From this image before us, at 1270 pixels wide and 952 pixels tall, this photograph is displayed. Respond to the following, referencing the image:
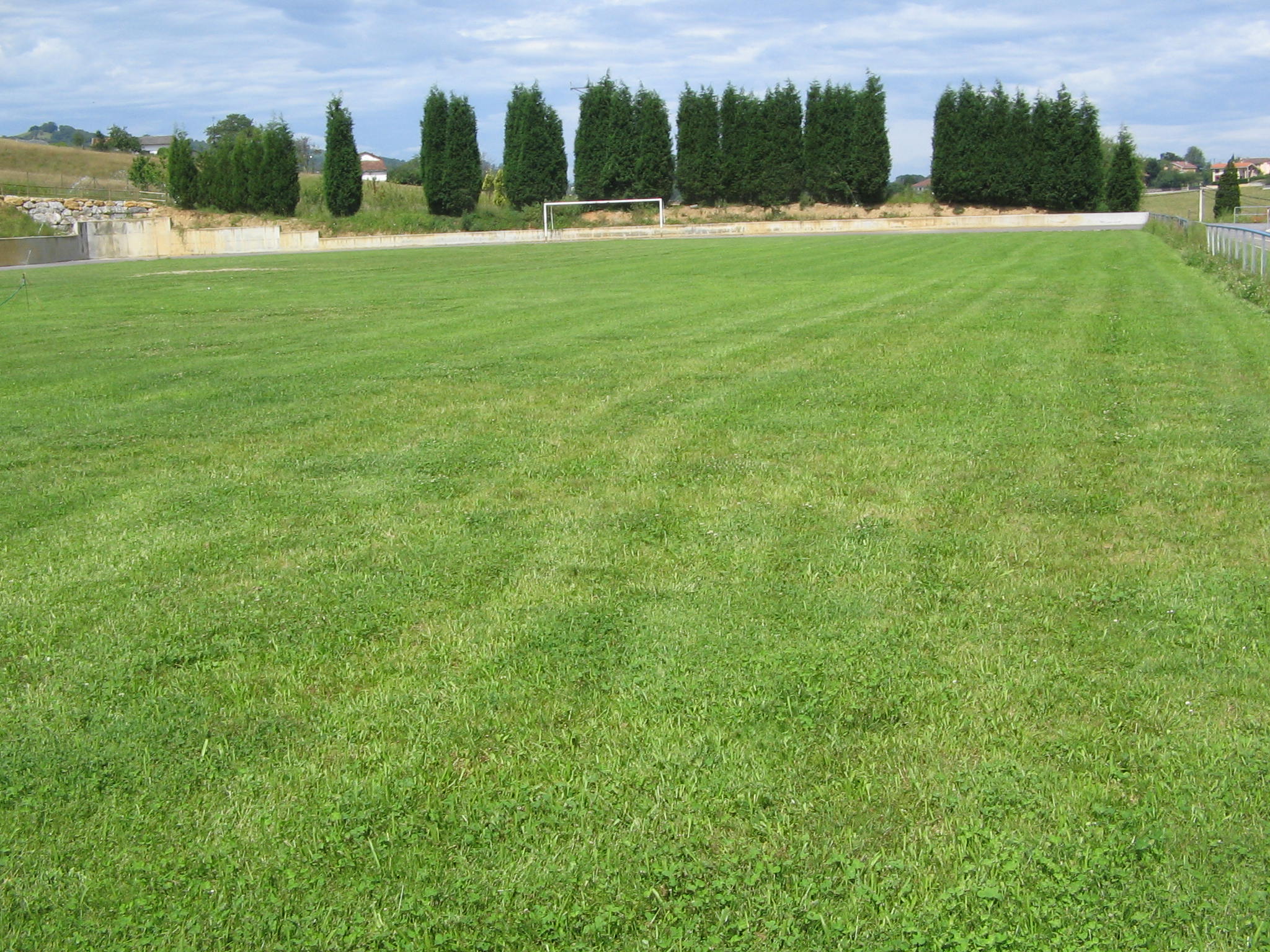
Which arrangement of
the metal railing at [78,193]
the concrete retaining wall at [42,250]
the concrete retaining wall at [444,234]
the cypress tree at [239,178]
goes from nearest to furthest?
the concrete retaining wall at [42,250]
the concrete retaining wall at [444,234]
the cypress tree at [239,178]
the metal railing at [78,193]

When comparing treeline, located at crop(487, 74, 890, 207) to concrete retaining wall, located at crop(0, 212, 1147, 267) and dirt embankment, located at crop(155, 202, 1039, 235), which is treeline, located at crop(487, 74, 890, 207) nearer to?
dirt embankment, located at crop(155, 202, 1039, 235)

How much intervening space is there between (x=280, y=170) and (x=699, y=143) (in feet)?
81.9

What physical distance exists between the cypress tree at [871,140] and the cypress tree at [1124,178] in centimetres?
1222

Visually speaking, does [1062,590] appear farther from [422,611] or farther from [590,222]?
[590,222]

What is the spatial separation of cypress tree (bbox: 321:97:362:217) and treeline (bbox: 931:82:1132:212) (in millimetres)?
33923

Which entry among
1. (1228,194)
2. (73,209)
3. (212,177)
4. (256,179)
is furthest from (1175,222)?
(73,209)

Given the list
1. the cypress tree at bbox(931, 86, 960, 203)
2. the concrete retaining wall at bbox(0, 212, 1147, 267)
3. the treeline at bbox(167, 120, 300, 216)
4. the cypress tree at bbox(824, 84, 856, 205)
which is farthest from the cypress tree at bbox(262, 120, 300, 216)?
the cypress tree at bbox(931, 86, 960, 203)

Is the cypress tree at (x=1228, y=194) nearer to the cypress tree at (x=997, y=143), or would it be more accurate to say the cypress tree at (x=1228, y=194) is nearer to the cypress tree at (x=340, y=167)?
the cypress tree at (x=997, y=143)

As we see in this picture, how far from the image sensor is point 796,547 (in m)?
5.62

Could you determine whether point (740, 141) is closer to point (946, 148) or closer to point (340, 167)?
point (946, 148)

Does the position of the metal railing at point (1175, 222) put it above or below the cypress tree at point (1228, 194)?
below

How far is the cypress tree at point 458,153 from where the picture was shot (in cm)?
6500

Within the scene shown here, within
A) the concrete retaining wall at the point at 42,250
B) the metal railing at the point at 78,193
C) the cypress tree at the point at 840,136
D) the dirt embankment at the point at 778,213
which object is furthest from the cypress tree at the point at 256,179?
the cypress tree at the point at 840,136

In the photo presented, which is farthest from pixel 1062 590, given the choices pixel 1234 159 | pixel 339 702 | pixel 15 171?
pixel 15 171
